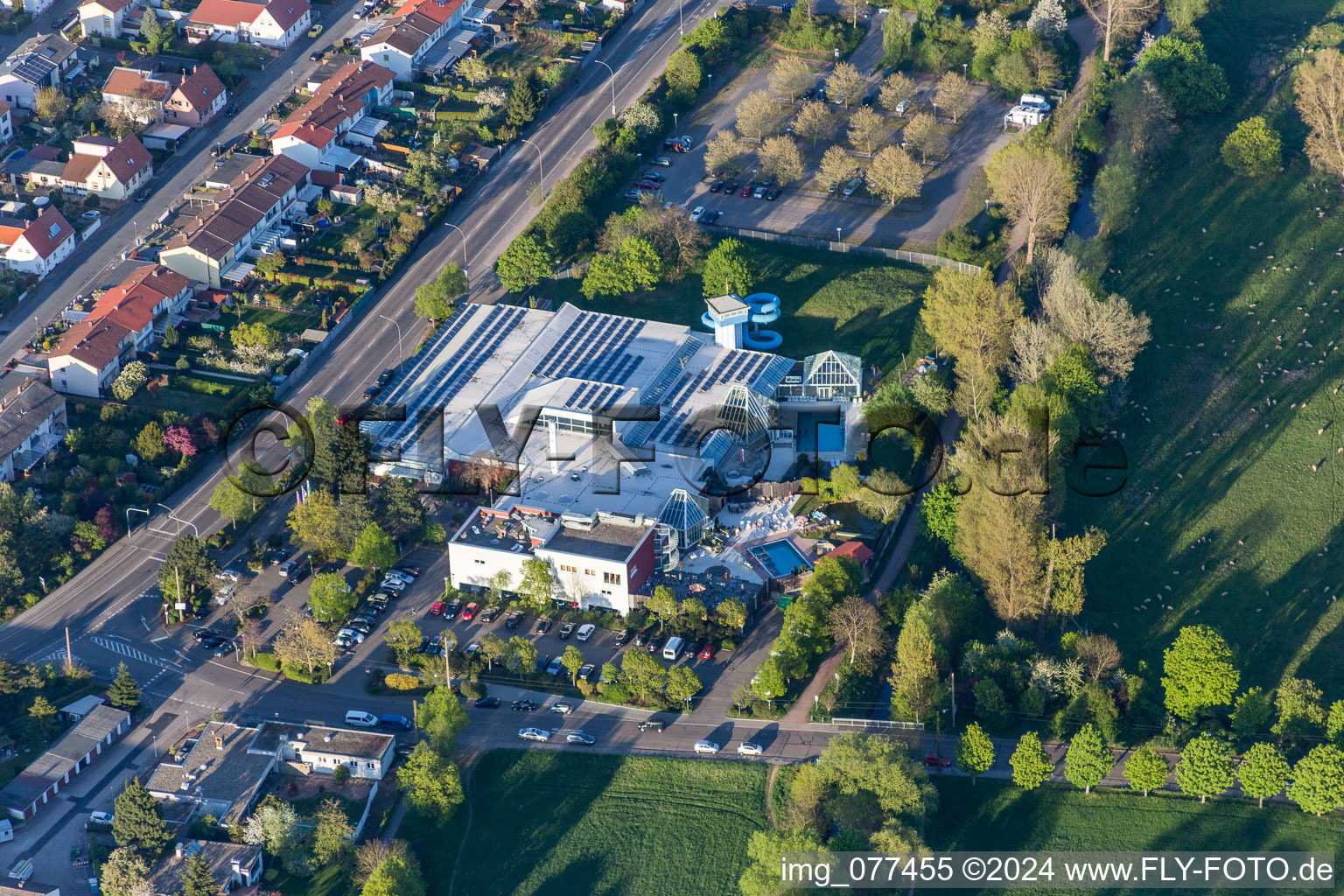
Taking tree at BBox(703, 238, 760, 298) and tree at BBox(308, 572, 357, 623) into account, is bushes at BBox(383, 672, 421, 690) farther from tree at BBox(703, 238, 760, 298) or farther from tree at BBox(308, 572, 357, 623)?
tree at BBox(703, 238, 760, 298)

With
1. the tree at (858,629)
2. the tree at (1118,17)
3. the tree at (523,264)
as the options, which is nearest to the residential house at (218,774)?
the tree at (858,629)

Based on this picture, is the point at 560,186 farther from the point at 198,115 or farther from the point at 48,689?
the point at 48,689

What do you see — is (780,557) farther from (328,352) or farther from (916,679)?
(328,352)

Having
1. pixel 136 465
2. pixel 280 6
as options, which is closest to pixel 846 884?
pixel 136 465

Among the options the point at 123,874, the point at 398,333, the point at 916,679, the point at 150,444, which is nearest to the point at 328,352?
the point at 398,333

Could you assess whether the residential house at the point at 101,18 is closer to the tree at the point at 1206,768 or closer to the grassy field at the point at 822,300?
the grassy field at the point at 822,300

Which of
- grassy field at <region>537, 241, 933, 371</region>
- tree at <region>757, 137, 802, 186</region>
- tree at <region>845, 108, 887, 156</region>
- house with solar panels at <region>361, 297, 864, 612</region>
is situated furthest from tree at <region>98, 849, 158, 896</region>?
tree at <region>845, 108, 887, 156</region>
